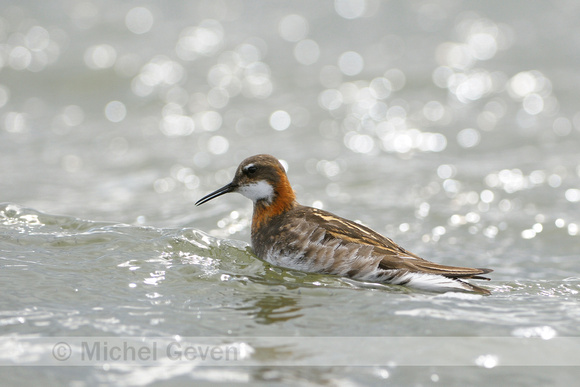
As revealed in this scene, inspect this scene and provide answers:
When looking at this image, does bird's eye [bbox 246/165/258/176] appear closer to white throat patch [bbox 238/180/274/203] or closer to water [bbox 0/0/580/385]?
white throat patch [bbox 238/180/274/203]

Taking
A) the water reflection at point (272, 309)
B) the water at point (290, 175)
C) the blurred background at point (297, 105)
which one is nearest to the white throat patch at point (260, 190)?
the water at point (290, 175)

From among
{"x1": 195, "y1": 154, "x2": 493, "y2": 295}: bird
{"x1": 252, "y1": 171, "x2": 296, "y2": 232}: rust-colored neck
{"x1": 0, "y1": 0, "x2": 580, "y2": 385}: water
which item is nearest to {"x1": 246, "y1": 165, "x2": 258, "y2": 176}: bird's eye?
{"x1": 195, "y1": 154, "x2": 493, "y2": 295}: bird

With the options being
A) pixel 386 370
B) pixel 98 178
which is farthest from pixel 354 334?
pixel 98 178

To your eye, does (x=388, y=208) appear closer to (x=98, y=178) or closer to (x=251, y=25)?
(x=98, y=178)

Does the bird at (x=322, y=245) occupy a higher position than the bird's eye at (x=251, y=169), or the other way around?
the bird's eye at (x=251, y=169)

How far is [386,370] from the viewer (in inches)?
188

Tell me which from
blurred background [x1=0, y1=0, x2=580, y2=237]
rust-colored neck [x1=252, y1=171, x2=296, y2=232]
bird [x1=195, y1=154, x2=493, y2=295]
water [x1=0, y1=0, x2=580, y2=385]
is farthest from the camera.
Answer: blurred background [x1=0, y1=0, x2=580, y2=237]

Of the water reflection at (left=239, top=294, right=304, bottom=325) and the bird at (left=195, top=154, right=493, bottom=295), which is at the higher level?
the bird at (left=195, top=154, right=493, bottom=295)

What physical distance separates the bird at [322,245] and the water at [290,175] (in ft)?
0.57

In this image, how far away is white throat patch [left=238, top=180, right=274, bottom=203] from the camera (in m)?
7.62

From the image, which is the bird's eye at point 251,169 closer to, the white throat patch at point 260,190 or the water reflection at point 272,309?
the white throat patch at point 260,190

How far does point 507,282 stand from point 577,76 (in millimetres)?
10600

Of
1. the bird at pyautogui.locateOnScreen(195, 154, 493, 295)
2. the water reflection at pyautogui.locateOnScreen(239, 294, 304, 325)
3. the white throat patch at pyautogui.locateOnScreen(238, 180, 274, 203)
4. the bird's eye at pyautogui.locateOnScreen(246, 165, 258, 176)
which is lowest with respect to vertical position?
the water reflection at pyautogui.locateOnScreen(239, 294, 304, 325)

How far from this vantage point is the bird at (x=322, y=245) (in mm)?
6379
